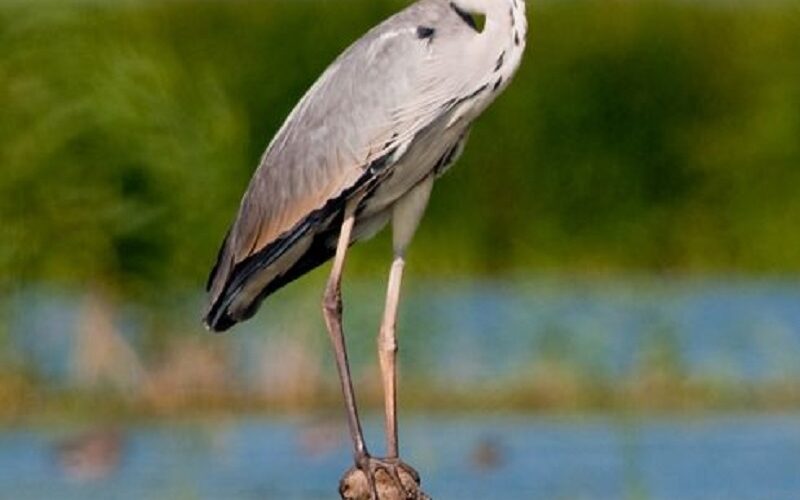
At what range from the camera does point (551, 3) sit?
1627 centimetres

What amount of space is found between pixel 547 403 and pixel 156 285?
1.51 m

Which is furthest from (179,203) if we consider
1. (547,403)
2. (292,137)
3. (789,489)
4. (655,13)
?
(292,137)

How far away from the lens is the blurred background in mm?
12281

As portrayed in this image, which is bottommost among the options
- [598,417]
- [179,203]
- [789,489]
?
[789,489]

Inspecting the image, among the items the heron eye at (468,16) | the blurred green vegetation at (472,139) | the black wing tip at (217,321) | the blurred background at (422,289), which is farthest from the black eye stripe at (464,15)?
the blurred green vegetation at (472,139)

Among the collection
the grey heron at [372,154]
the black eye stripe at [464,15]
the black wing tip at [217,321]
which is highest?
the black eye stripe at [464,15]

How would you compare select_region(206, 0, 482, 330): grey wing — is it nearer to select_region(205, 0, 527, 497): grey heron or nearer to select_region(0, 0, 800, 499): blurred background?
select_region(205, 0, 527, 497): grey heron

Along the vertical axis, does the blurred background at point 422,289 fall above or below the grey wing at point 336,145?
above

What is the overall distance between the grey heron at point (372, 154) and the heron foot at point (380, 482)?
0.48 feet

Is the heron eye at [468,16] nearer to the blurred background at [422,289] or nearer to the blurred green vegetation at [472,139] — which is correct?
the blurred background at [422,289]

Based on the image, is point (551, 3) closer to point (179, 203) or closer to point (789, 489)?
point (179, 203)

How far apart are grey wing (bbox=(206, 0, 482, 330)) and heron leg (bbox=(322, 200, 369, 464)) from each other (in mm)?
47

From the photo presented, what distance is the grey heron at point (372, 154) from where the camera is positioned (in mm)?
7250

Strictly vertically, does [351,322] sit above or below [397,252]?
above
